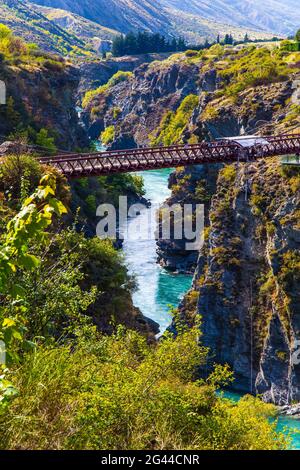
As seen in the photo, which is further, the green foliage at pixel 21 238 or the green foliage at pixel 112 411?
the green foliage at pixel 112 411

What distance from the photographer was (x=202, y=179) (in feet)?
196

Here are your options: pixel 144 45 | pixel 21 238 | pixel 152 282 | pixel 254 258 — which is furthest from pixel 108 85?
pixel 21 238

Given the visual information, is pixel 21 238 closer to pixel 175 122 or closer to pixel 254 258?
pixel 254 258

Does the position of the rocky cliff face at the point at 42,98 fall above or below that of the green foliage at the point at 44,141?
above

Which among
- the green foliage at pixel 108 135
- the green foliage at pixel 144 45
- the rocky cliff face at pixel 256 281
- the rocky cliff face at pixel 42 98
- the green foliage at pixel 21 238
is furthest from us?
the green foliage at pixel 144 45

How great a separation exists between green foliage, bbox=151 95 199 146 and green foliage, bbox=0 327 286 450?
86518 millimetres

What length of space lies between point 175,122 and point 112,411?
315 ft

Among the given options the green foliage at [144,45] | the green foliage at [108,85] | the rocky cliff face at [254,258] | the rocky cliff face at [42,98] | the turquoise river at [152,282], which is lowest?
the turquoise river at [152,282]

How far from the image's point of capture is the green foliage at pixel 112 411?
7066 millimetres

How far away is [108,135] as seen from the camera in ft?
401

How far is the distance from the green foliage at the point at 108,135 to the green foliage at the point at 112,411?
Result: 367 feet

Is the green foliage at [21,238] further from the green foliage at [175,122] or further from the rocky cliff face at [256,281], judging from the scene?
the green foliage at [175,122]

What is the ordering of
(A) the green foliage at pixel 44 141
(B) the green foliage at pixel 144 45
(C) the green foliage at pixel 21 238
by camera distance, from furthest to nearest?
(B) the green foliage at pixel 144 45 < (A) the green foliage at pixel 44 141 < (C) the green foliage at pixel 21 238

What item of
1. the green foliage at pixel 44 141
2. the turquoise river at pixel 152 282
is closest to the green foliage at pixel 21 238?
the turquoise river at pixel 152 282
